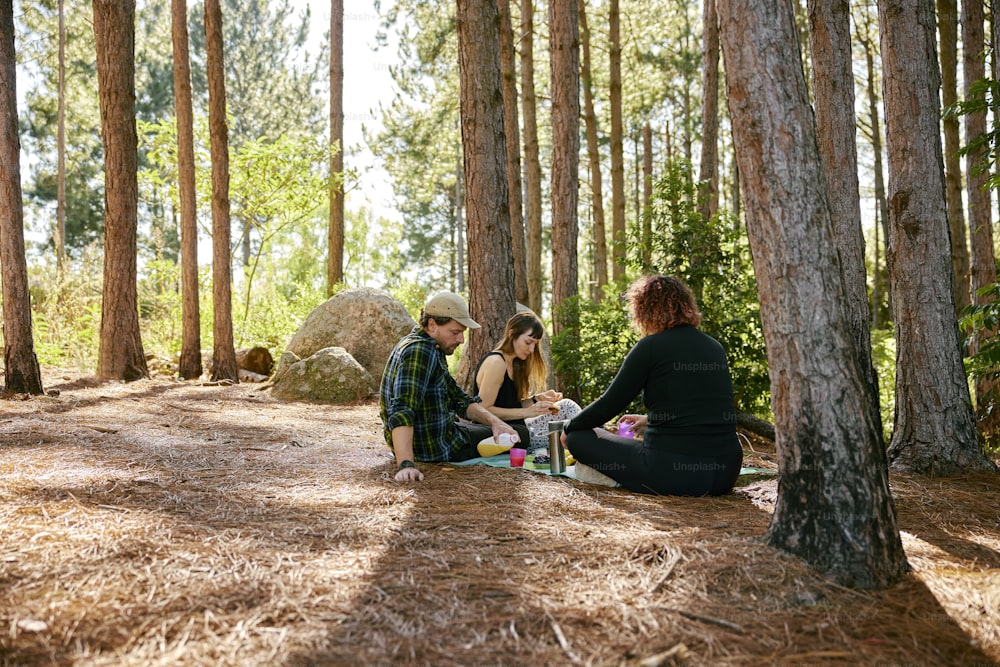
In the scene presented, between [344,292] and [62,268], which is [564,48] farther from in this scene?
[62,268]

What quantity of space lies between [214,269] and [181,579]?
406 inches

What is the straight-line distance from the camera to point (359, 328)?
1190 cm

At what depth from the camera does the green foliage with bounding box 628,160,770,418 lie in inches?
311

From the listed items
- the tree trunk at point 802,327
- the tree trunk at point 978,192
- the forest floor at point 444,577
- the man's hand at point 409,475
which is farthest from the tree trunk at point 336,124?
the tree trunk at point 802,327

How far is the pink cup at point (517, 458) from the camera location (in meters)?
5.18

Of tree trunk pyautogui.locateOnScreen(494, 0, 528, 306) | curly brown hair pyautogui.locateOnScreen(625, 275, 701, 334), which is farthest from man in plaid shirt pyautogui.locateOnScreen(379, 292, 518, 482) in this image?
tree trunk pyautogui.locateOnScreen(494, 0, 528, 306)

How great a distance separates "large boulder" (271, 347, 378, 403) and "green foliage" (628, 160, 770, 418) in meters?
4.20

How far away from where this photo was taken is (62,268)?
1314cm

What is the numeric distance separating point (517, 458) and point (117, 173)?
7244mm

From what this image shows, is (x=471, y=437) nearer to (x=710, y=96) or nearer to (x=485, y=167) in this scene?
(x=485, y=167)

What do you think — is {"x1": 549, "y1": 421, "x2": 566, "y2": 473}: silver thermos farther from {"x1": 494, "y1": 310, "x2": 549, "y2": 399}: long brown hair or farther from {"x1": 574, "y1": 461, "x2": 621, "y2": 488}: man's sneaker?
{"x1": 494, "y1": 310, "x2": 549, "y2": 399}: long brown hair

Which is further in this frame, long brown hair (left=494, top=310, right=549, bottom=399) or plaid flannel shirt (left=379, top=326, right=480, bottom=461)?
long brown hair (left=494, top=310, right=549, bottom=399)

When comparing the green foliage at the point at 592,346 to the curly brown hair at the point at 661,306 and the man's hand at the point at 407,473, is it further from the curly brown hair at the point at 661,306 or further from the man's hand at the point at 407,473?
the man's hand at the point at 407,473

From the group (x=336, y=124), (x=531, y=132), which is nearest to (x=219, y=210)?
(x=336, y=124)
